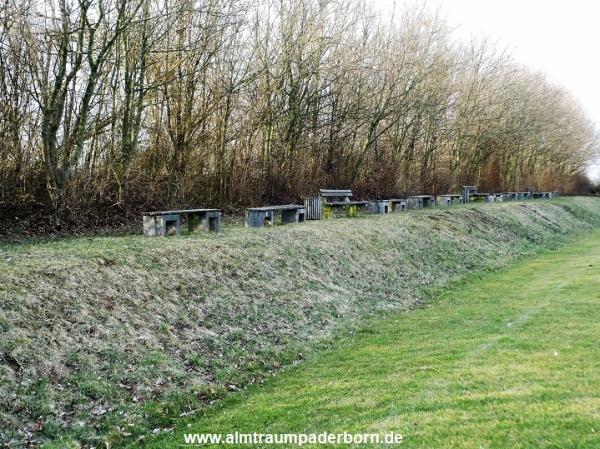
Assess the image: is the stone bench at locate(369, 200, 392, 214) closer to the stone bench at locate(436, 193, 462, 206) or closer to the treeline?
the treeline

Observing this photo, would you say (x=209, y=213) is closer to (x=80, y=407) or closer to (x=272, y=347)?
(x=272, y=347)

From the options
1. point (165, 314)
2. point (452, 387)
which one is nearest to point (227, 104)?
point (165, 314)

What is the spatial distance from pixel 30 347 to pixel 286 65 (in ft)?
51.2

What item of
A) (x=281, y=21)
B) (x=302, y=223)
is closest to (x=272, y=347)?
(x=302, y=223)

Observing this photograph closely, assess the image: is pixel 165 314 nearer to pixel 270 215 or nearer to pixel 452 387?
pixel 452 387

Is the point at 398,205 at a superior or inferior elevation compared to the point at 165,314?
superior

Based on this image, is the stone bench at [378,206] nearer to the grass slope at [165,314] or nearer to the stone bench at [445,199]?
the grass slope at [165,314]

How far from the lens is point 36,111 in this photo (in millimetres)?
11781

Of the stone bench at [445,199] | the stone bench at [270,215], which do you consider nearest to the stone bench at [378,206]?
the stone bench at [270,215]

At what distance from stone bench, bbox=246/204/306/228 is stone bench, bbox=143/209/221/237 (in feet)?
3.76

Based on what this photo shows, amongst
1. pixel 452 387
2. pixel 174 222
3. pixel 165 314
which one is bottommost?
pixel 452 387

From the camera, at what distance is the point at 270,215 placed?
14.2 m

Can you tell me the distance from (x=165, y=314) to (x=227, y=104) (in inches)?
443

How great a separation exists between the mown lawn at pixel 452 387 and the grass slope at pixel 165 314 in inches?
22.9
